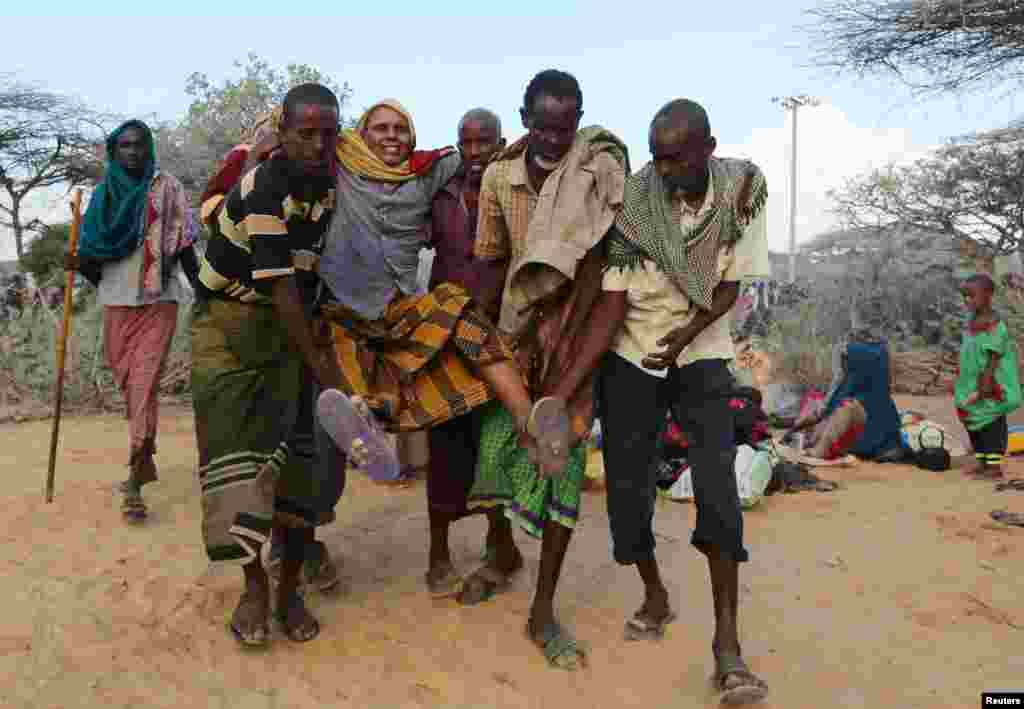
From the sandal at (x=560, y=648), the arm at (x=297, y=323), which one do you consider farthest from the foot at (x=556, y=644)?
the arm at (x=297, y=323)

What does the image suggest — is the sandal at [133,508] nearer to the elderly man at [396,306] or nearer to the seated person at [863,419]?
the elderly man at [396,306]

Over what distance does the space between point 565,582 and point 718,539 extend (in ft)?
3.67

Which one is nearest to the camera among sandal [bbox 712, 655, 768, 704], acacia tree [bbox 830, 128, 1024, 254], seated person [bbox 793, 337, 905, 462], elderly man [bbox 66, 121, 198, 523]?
sandal [bbox 712, 655, 768, 704]

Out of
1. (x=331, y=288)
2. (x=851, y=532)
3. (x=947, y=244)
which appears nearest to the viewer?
(x=331, y=288)

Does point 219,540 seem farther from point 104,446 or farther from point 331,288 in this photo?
point 104,446

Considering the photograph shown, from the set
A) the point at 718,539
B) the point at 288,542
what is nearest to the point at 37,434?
the point at 288,542

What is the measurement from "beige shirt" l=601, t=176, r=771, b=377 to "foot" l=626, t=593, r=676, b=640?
0.94 metres

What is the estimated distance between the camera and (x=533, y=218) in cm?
277

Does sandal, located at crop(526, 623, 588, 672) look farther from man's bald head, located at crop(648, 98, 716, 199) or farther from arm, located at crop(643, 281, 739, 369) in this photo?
man's bald head, located at crop(648, 98, 716, 199)

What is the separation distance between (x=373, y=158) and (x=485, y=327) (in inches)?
29.7

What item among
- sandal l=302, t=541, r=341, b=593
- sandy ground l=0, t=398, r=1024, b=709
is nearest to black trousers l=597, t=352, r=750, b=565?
sandy ground l=0, t=398, r=1024, b=709

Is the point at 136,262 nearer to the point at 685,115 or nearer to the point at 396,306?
the point at 396,306

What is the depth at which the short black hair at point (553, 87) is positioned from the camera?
2705 millimetres

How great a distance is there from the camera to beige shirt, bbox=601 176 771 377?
2680 millimetres
